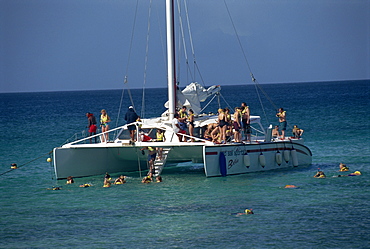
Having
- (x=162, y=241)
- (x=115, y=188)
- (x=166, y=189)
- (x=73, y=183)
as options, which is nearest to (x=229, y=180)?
(x=166, y=189)

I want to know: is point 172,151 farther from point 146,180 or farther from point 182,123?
point 146,180

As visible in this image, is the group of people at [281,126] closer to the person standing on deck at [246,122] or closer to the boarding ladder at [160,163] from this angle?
the person standing on deck at [246,122]

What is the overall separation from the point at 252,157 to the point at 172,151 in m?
2.75

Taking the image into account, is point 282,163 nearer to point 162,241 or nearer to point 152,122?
point 152,122

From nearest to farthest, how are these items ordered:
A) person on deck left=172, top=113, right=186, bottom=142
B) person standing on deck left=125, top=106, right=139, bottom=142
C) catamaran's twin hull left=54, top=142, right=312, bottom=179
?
catamaran's twin hull left=54, top=142, right=312, bottom=179, person on deck left=172, top=113, right=186, bottom=142, person standing on deck left=125, top=106, right=139, bottom=142

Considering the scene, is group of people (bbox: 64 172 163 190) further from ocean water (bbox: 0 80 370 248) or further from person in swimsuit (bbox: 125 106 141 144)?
person in swimsuit (bbox: 125 106 141 144)

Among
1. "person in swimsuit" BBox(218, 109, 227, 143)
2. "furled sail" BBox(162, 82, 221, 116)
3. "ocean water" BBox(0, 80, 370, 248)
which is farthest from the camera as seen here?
"furled sail" BBox(162, 82, 221, 116)

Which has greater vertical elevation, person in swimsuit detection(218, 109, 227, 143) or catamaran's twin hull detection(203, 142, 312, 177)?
person in swimsuit detection(218, 109, 227, 143)

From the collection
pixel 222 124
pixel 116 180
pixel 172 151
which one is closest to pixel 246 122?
pixel 222 124

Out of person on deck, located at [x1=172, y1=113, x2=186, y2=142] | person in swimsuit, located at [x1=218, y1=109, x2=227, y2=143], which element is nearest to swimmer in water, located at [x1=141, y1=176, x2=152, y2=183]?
person on deck, located at [x1=172, y1=113, x2=186, y2=142]

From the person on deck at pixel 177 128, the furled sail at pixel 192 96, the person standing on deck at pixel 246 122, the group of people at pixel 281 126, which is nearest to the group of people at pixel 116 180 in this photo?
the person on deck at pixel 177 128

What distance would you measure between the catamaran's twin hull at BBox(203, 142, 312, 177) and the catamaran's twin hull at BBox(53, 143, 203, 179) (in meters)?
0.86

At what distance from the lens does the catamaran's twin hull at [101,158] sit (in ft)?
76.1

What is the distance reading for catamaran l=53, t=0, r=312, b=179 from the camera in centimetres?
2244
